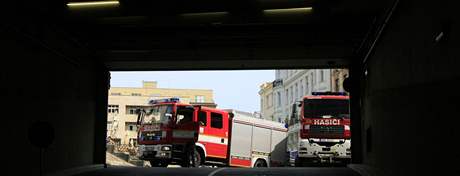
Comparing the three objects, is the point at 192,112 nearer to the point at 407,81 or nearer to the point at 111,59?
the point at 111,59

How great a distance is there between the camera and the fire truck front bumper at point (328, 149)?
78.6ft

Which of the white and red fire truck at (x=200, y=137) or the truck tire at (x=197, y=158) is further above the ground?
the white and red fire truck at (x=200, y=137)

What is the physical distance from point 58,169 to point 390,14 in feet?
30.0

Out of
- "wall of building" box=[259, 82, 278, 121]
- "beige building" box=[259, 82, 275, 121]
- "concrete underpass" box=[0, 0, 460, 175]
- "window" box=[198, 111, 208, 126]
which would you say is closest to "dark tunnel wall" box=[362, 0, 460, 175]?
"concrete underpass" box=[0, 0, 460, 175]

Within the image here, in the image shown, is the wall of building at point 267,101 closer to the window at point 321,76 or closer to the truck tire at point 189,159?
the window at point 321,76

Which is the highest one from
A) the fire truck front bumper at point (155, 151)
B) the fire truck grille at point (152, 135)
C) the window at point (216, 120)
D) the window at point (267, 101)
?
the window at point (267, 101)

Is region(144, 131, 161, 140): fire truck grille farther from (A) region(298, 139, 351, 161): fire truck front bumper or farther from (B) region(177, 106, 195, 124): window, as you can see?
(A) region(298, 139, 351, 161): fire truck front bumper

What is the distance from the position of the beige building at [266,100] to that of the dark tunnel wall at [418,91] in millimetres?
55436

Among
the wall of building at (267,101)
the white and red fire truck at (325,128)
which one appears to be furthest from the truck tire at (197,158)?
the wall of building at (267,101)

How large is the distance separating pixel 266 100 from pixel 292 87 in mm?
14022

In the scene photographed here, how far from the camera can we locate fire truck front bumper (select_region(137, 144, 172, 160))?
22375 mm

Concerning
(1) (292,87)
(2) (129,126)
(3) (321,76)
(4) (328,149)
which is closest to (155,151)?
(4) (328,149)

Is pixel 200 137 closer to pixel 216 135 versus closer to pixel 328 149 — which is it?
pixel 216 135

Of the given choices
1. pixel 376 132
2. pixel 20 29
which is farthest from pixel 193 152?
pixel 20 29
